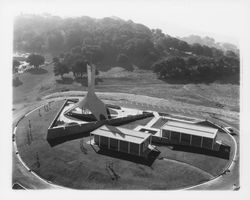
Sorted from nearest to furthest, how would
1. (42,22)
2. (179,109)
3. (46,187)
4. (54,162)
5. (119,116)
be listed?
1. (46,187)
2. (54,162)
3. (119,116)
4. (179,109)
5. (42,22)

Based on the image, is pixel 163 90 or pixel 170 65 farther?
pixel 170 65

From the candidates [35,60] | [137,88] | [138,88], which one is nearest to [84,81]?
[137,88]

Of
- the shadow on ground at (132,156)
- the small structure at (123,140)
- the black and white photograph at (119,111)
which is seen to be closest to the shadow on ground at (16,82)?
the black and white photograph at (119,111)

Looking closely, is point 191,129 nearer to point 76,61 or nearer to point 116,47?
point 76,61

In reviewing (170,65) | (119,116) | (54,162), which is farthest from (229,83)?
(54,162)

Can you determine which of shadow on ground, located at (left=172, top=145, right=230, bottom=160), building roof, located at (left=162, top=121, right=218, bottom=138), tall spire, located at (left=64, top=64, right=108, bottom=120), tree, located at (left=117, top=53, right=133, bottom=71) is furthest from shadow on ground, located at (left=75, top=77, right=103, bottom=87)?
shadow on ground, located at (left=172, top=145, right=230, bottom=160)

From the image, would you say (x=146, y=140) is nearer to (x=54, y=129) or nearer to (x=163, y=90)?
(x=54, y=129)
